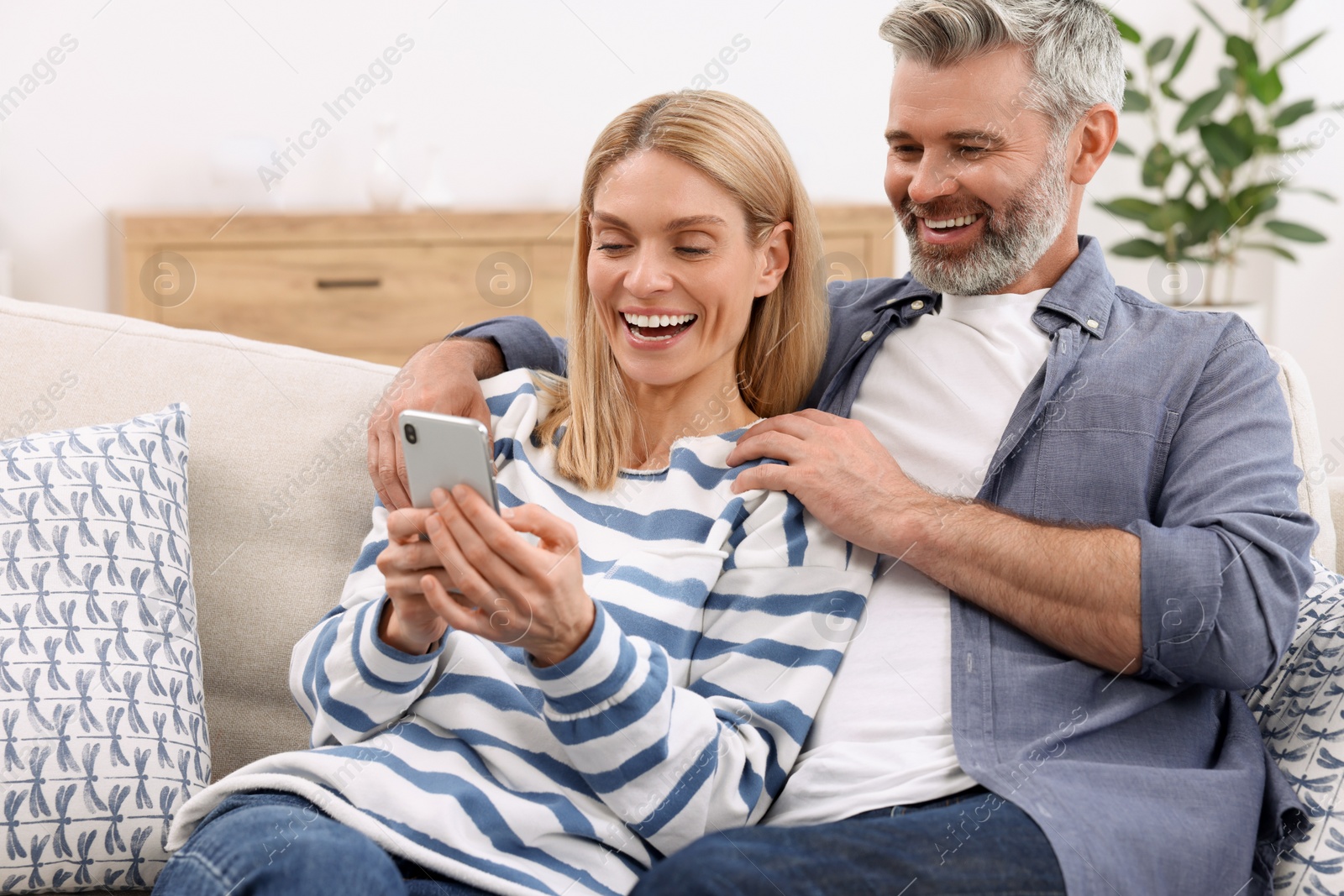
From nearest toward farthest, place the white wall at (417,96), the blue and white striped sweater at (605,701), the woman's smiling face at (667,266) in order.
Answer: the blue and white striped sweater at (605,701) < the woman's smiling face at (667,266) < the white wall at (417,96)

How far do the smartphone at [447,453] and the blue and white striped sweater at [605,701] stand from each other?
17cm

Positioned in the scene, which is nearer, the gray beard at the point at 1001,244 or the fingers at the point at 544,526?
the fingers at the point at 544,526

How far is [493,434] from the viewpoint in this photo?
4.53 feet

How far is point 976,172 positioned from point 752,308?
32 cm

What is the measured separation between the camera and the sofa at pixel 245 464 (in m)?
1.40

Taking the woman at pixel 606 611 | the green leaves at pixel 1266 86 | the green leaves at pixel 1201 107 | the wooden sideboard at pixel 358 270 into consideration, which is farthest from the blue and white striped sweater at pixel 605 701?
the green leaves at pixel 1266 86

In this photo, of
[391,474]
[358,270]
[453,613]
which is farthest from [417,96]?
[453,613]

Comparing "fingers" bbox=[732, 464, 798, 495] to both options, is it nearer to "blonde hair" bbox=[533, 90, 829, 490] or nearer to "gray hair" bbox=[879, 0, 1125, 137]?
"blonde hair" bbox=[533, 90, 829, 490]

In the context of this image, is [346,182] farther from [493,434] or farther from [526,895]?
[526,895]

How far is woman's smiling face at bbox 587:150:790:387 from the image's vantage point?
1279 millimetres

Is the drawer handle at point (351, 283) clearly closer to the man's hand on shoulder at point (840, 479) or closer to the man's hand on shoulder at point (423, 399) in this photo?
the man's hand on shoulder at point (423, 399)

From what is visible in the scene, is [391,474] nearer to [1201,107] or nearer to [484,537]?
[484,537]

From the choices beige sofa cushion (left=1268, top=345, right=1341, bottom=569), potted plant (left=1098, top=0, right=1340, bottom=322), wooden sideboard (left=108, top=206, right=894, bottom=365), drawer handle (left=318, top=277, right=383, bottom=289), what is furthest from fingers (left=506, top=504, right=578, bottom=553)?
Answer: potted plant (left=1098, top=0, right=1340, bottom=322)

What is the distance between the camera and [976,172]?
146 cm
